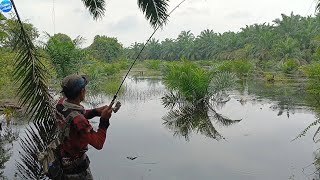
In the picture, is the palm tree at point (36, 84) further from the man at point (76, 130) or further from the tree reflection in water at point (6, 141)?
the man at point (76, 130)

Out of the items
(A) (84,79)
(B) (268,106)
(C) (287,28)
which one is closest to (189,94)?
(B) (268,106)

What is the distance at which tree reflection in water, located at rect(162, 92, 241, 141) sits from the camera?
420 inches

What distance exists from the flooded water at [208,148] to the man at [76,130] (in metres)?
3.93

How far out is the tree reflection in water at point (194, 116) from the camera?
1068 cm

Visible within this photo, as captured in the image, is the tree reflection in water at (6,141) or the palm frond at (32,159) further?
the tree reflection in water at (6,141)

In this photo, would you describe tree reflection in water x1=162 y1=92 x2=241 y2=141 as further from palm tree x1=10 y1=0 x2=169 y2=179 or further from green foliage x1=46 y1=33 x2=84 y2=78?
green foliage x1=46 y1=33 x2=84 y2=78

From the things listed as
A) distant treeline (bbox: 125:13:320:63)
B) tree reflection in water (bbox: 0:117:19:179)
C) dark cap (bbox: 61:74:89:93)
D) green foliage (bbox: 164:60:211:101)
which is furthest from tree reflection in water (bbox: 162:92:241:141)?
distant treeline (bbox: 125:13:320:63)

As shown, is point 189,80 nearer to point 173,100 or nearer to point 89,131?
point 173,100

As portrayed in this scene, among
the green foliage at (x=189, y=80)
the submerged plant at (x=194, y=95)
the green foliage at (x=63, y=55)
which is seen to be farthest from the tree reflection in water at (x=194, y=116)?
the green foliage at (x=63, y=55)

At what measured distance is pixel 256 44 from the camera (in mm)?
49594

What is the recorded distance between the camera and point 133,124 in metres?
11.9

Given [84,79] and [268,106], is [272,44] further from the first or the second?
[84,79]

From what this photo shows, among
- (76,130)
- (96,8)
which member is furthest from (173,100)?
(76,130)

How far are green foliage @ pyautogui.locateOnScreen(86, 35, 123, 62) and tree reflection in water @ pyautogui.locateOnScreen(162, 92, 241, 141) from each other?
40037 millimetres
